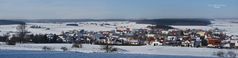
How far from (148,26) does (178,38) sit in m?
1.21

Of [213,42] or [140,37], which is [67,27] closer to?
[140,37]

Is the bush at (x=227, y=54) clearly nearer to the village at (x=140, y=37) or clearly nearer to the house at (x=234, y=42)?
the house at (x=234, y=42)

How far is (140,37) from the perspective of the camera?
20750 mm

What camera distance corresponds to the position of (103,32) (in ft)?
70.5

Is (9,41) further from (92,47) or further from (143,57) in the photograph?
(143,57)

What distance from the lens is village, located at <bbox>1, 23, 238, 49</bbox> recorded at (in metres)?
19.3

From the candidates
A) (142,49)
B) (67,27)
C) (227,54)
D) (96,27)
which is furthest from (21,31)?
(227,54)

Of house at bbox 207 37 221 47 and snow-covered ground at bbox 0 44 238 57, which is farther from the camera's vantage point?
snow-covered ground at bbox 0 44 238 57

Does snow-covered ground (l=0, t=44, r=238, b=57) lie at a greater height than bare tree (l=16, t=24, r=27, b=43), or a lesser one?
lesser

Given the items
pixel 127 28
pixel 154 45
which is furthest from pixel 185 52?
pixel 127 28

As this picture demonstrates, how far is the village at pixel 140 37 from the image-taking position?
63.3ft

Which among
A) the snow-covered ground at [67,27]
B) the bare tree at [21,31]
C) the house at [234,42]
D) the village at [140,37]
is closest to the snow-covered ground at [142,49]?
the village at [140,37]

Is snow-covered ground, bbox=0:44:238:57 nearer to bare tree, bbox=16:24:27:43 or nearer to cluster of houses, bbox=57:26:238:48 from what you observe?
cluster of houses, bbox=57:26:238:48

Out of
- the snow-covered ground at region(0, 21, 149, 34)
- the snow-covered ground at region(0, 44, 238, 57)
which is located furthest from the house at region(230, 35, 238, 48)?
the snow-covered ground at region(0, 21, 149, 34)
